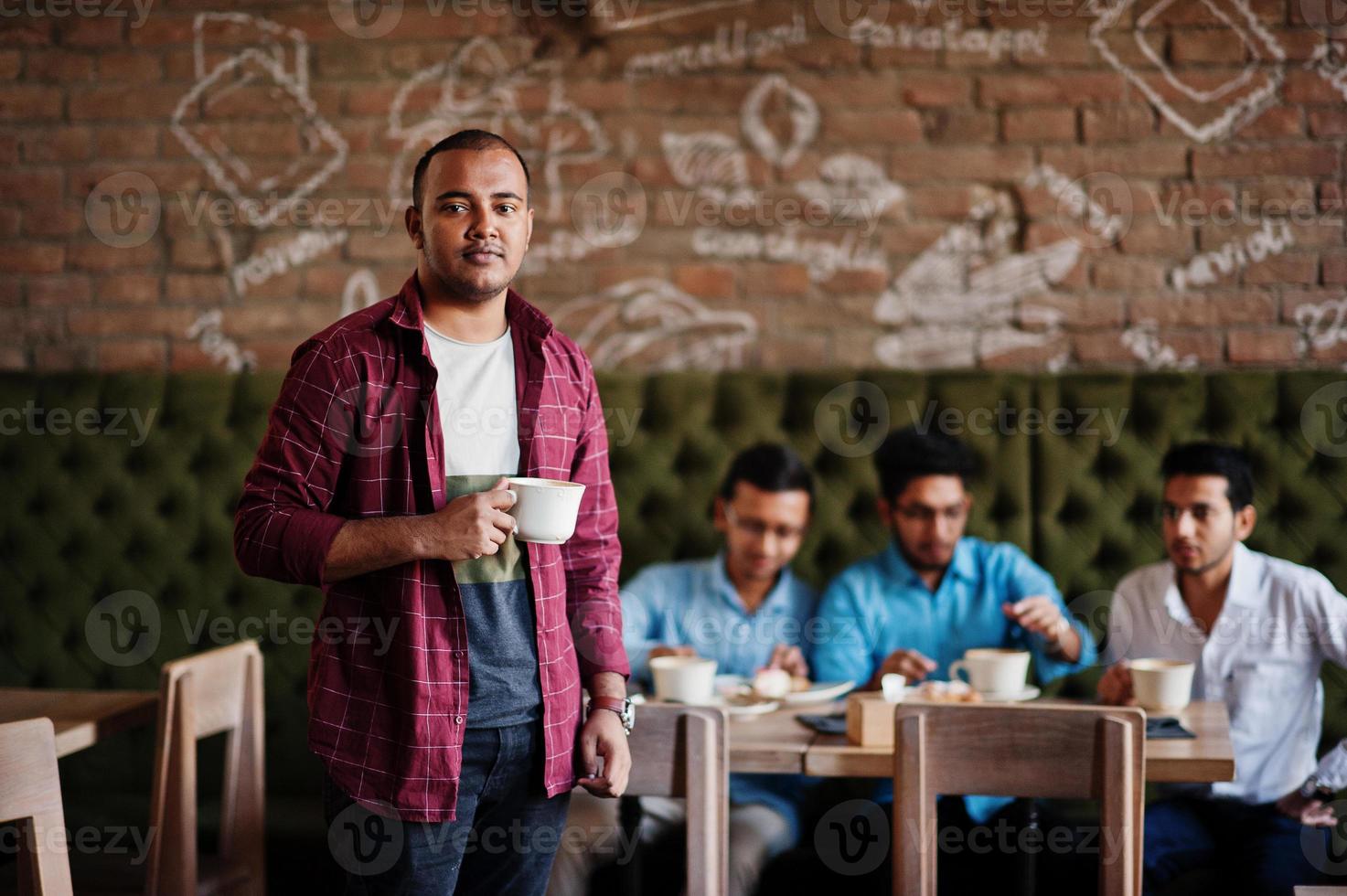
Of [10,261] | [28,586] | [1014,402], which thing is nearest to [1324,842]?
[1014,402]

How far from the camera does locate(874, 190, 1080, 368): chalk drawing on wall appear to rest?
3018 millimetres

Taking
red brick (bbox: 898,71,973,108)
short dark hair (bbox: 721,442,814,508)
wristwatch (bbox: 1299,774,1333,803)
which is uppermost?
red brick (bbox: 898,71,973,108)

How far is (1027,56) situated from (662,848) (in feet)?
6.65

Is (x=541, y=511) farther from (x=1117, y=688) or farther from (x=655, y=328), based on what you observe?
(x=655, y=328)

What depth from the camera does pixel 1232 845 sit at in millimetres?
2416

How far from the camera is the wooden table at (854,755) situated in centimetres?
189

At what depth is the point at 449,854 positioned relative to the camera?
1470mm

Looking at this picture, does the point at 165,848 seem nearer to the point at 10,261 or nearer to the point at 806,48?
the point at 10,261

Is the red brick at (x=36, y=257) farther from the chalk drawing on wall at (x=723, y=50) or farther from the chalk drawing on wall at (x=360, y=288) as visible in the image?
the chalk drawing on wall at (x=723, y=50)

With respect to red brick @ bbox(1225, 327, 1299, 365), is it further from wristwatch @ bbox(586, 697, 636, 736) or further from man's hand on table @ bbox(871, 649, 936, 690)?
wristwatch @ bbox(586, 697, 636, 736)

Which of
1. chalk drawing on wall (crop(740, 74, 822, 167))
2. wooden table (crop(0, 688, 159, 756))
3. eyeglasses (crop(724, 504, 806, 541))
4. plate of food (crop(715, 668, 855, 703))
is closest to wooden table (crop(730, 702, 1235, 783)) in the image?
plate of food (crop(715, 668, 855, 703))

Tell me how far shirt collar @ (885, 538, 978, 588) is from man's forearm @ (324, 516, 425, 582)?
1637 mm

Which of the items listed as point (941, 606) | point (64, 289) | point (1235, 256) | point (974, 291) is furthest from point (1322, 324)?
point (64, 289)

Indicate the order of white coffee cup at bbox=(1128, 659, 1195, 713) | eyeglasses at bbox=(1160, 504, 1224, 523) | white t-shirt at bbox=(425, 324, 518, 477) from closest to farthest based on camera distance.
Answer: white t-shirt at bbox=(425, 324, 518, 477) < white coffee cup at bbox=(1128, 659, 1195, 713) < eyeglasses at bbox=(1160, 504, 1224, 523)
